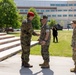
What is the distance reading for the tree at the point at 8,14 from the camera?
51.2 metres

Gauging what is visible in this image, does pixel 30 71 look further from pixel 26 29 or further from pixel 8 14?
pixel 8 14

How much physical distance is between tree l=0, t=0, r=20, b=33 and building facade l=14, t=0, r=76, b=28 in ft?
240

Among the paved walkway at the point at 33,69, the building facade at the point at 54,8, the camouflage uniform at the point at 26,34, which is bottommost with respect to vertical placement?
the paved walkway at the point at 33,69

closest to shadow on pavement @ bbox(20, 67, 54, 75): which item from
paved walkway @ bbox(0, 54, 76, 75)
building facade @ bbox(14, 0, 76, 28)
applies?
paved walkway @ bbox(0, 54, 76, 75)

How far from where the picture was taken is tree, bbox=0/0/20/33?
5125 cm

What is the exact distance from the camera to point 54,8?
142 meters

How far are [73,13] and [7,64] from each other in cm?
12812

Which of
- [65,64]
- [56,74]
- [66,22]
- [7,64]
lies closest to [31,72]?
[56,74]

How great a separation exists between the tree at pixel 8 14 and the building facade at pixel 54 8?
73.2 metres

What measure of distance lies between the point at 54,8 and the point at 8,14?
9180cm

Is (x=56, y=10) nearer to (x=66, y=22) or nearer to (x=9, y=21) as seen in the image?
(x=66, y=22)

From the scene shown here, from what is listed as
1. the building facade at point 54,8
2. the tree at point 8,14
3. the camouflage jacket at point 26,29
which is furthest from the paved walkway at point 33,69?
the building facade at point 54,8

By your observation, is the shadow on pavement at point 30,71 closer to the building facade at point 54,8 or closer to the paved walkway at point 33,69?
the paved walkway at point 33,69

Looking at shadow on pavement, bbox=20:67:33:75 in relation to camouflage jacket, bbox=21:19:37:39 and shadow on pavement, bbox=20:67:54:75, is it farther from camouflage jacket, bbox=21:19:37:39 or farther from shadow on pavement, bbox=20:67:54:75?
camouflage jacket, bbox=21:19:37:39
